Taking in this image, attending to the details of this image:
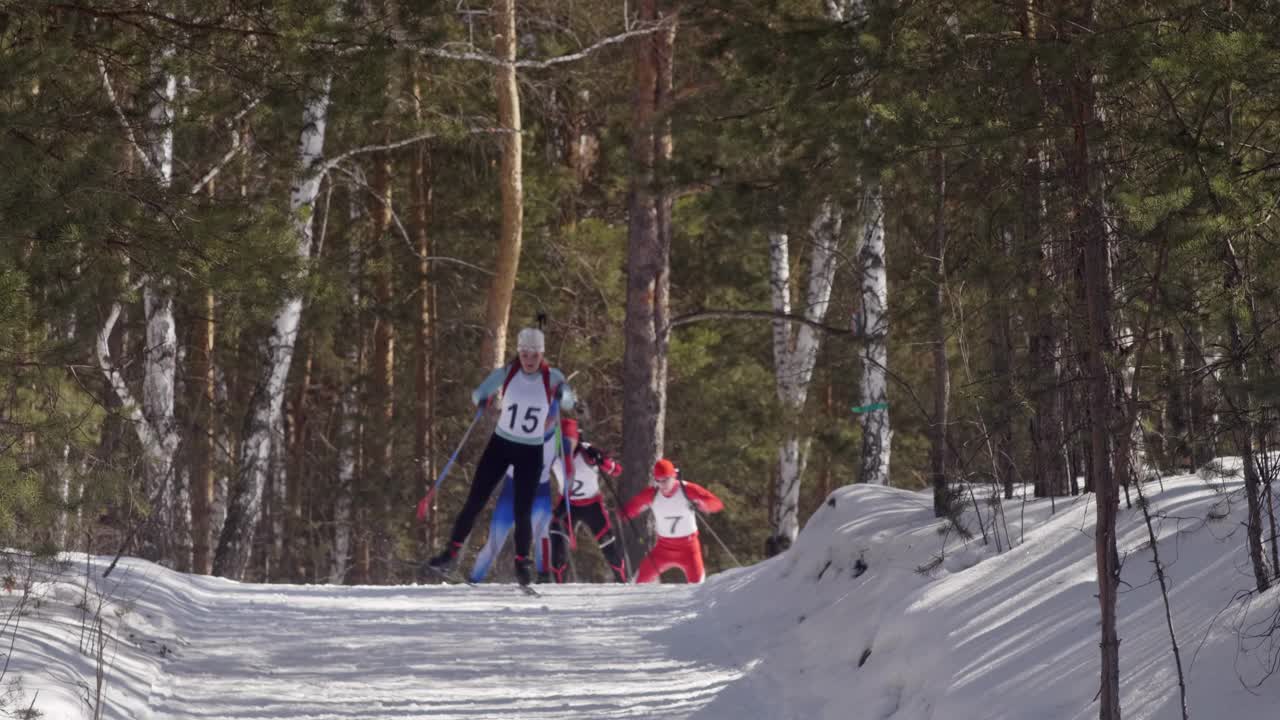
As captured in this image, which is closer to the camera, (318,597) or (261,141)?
(261,141)

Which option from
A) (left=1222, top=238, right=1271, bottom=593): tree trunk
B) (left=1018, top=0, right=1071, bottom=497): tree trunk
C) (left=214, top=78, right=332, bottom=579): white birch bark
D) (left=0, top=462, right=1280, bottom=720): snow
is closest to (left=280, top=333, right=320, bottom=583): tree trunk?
Answer: (left=214, top=78, right=332, bottom=579): white birch bark

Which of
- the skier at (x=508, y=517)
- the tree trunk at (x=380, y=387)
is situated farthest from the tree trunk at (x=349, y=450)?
the skier at (x=508, y=517)

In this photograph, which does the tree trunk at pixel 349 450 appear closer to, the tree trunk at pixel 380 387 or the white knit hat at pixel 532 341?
the tree trunk at pixel 380 387

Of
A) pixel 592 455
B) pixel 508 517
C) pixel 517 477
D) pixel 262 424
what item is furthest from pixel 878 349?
pixel 262 424

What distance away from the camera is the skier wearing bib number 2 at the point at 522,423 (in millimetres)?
11680

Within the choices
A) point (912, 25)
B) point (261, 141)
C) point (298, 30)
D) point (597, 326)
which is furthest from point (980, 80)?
point (597, 326)

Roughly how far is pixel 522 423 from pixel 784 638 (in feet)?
13.3

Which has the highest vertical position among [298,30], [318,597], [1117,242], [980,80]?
[298,30]

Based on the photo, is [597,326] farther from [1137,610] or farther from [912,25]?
[1137,610]

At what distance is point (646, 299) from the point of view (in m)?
16.7

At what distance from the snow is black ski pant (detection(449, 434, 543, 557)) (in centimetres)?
151

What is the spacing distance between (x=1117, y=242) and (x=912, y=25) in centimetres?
230

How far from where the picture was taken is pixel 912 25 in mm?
7457

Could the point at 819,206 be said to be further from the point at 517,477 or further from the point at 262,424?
the point at 262,424
